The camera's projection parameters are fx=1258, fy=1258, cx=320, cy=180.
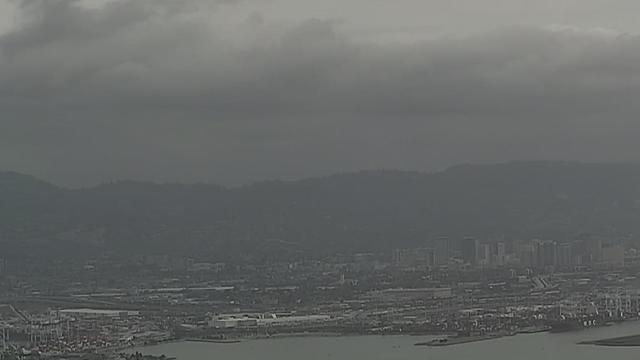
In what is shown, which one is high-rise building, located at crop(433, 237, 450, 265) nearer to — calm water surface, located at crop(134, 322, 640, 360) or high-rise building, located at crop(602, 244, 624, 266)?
high-rise building, located at crop(602, 244, 624, 266)

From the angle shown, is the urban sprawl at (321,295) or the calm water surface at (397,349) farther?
the urban sprawl at (321,295)

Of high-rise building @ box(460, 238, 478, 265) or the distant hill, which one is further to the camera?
the distant hill

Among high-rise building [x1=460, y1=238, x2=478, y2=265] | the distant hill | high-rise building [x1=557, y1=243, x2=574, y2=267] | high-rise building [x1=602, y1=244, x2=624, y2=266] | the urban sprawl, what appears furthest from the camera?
the distant hill

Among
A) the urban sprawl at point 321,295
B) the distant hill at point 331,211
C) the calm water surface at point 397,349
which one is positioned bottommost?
the calm water surface at point 397,349

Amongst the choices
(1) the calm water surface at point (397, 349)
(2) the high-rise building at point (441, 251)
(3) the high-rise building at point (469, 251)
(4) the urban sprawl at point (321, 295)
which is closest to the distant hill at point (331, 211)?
(2) the high-rise building at point (441, 251)

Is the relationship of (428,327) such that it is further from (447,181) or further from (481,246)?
(447,181)

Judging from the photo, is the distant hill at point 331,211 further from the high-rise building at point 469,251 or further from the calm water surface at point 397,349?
the calm water surface at point 397,349

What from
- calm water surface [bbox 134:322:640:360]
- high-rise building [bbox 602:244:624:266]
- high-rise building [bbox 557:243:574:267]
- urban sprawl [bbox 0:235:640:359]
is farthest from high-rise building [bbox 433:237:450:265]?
calm water surface [bbox 134:322:640:360]
